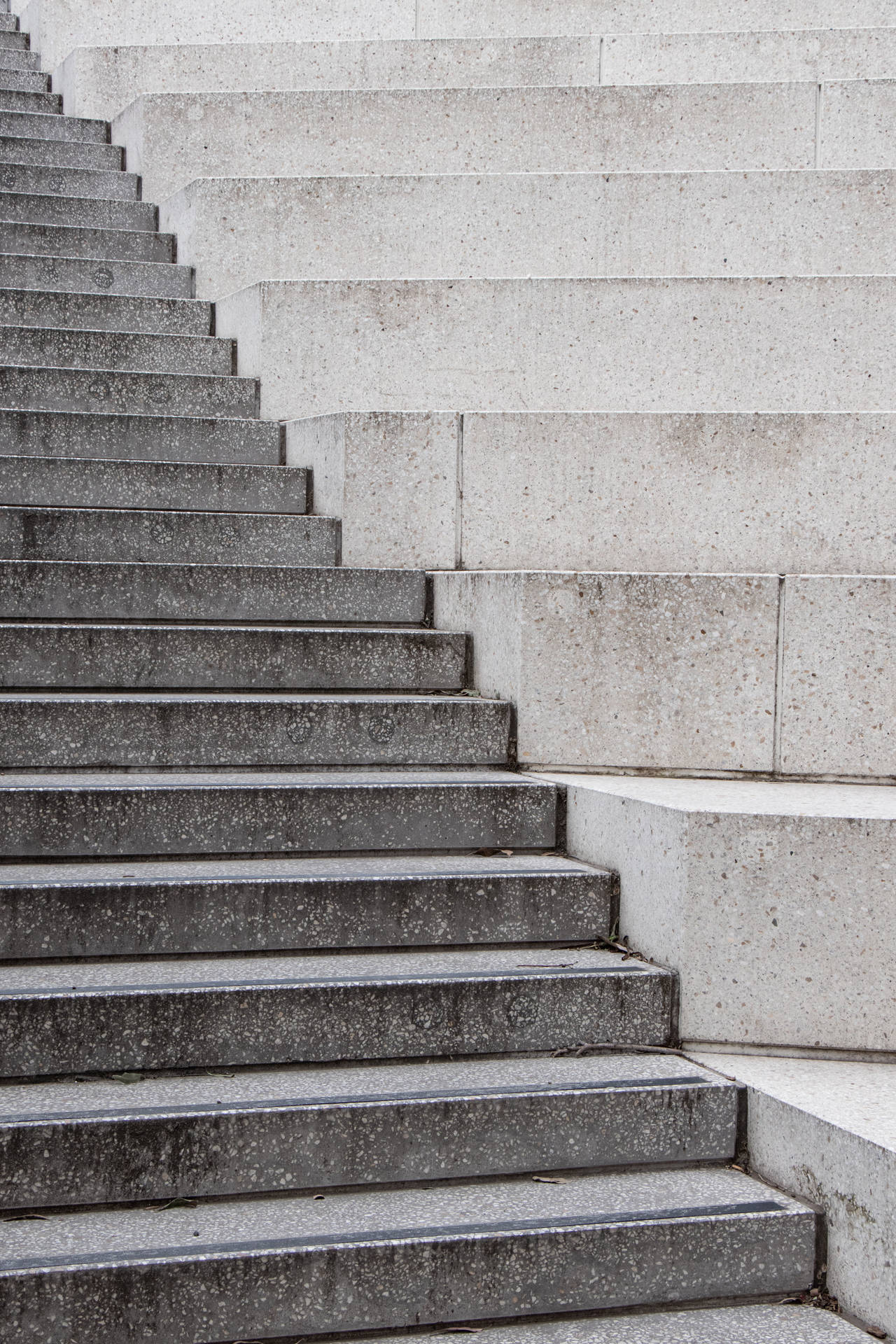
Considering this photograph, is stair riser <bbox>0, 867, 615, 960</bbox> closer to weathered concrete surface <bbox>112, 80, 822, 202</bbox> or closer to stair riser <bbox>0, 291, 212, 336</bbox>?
stair riser <bbox>0, 291, 212, 336</bbox>

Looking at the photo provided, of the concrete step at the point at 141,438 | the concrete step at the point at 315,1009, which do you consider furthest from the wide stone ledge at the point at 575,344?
the concrete step at the point at 315,1009

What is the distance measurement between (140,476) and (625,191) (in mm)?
2542

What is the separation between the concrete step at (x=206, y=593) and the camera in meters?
4.07

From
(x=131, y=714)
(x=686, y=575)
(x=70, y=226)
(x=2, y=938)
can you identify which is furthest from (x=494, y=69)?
(x=2, y=938)

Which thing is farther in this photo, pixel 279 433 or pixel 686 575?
pixel 279 433

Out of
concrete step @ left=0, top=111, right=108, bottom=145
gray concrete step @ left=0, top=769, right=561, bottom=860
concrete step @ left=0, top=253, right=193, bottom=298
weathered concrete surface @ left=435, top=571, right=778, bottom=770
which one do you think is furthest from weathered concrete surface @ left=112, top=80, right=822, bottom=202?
gray concrete step @ left=0, top=769, right=561, bottom=860

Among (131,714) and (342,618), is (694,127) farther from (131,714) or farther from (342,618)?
(131,714)

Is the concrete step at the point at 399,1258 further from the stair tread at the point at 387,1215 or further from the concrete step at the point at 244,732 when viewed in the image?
the concrete step at the point at 244,732

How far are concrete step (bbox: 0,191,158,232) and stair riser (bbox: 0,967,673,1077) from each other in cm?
445

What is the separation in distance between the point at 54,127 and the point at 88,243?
62.4 inches

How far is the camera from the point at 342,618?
4328 millimetres

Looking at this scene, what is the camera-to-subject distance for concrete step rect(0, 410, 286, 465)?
471cm

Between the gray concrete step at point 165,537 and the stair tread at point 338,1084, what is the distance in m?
2.04

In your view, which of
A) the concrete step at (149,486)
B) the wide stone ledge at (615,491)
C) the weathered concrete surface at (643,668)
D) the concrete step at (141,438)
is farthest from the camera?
the concrete step at (141,438)
